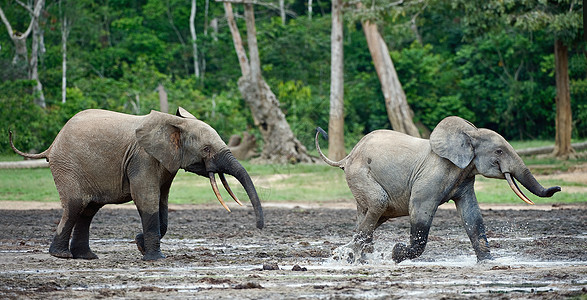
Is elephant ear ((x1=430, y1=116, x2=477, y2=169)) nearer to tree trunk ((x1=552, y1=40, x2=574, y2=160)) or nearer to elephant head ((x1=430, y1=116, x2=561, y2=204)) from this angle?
elephant head ((x1=430, y1=116, x2=561, y2=204))

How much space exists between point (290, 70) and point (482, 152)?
3170 cm

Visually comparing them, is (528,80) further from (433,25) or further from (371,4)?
(371,4)

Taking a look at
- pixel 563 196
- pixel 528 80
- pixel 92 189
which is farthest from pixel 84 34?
pixel 92 189

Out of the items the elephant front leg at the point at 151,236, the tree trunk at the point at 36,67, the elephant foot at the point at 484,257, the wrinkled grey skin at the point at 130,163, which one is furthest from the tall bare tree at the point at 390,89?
the elephant front leg at the point at 151,236

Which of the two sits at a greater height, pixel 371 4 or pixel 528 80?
pixel 371 4

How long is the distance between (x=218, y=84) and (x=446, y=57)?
10.7m

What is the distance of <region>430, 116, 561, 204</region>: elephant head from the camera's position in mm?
10109

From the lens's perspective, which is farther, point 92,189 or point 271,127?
point 271,127

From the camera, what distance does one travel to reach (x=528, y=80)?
131 ft

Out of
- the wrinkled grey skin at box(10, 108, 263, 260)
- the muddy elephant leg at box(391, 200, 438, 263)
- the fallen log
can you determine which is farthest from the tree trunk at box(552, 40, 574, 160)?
the wrinkled grey skin at box(10, 108, 263, 260)

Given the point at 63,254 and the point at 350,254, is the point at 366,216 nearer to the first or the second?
the point at 350,254

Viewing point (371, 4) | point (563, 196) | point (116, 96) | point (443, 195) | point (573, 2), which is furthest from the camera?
point (116, 96)

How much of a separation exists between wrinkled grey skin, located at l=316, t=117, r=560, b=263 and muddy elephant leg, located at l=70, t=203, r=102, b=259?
300 centimetres

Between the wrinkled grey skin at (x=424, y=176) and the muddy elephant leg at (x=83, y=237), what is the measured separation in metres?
3.00
